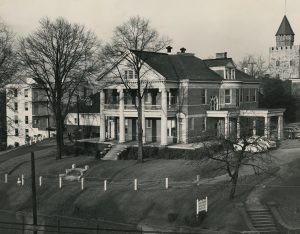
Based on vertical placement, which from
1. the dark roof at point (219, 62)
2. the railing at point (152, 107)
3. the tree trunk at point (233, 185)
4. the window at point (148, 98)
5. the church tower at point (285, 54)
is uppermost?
the church tower at point (285, 54)

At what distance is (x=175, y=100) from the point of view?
178 ft

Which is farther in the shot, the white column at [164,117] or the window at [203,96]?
the window at [203,96]

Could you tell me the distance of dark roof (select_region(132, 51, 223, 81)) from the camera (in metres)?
52.7

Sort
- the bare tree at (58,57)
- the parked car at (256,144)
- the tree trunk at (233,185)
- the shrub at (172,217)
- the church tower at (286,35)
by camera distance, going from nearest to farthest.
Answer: the shrub at (172,217) < the tree trunk at (233,185) < the parked car at (256,144) < the bare tree at (58,57) < the church tower at (286,35)

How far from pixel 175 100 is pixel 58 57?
40.3ft

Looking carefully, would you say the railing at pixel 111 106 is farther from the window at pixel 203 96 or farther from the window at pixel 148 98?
the window at pixel 203 96

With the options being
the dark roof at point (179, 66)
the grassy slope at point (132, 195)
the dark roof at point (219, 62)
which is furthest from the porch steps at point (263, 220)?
the dark roof at point (219, 62)

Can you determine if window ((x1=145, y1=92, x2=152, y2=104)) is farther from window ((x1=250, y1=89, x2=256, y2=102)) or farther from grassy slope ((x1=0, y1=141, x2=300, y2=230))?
window ((x1=250, y1=89, x2=256, y2=102))

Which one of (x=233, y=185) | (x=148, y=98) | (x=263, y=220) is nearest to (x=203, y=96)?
(x=148, y=98)

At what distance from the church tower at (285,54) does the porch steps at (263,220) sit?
106903mm

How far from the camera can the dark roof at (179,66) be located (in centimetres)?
5272

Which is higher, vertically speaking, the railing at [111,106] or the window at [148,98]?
the window at [148,98]

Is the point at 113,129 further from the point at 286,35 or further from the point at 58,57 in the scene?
the point at 286,35

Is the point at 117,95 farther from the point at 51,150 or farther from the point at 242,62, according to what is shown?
the point at 242,62
